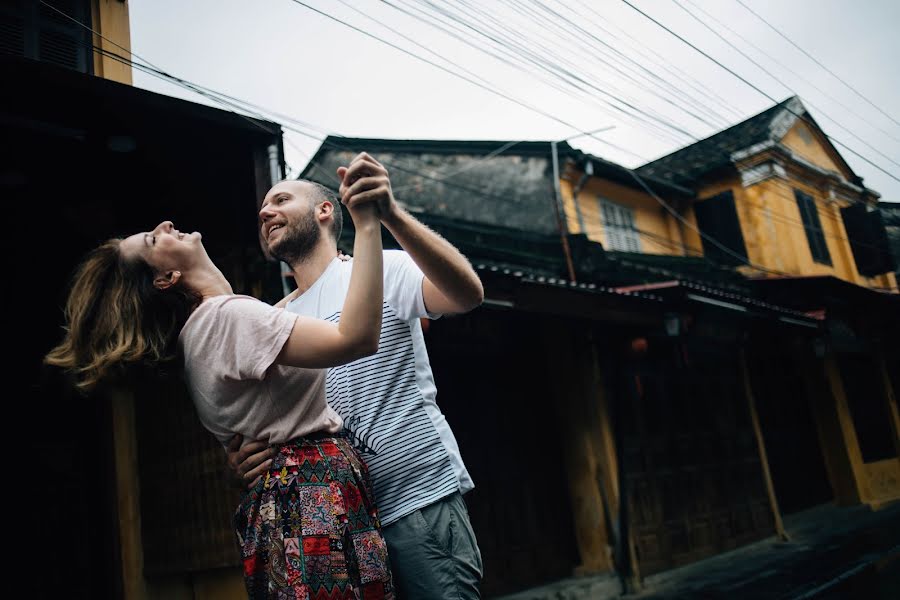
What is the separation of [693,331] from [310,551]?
27.0 ft

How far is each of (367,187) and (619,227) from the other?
13197 millimetres

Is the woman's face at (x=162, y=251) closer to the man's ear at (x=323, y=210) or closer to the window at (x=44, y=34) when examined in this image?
the man's ear at (x=323, y=210)

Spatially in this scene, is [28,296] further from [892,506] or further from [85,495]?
→ [892,506]

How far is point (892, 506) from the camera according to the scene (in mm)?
13672

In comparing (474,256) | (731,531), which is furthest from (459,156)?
(731,531)

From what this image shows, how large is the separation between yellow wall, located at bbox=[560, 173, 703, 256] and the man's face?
35.0 ft

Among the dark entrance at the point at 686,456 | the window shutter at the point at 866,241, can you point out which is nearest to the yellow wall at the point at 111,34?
the dark entrance at the point at 686,456

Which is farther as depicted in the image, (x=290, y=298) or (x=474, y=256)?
(x=474, y=256)

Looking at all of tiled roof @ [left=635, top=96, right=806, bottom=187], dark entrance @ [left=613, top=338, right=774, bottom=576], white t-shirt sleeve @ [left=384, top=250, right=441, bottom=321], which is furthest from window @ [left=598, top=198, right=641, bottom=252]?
white t-shirt sleeve @ [left=384, top=250, right=441, bottom=321]

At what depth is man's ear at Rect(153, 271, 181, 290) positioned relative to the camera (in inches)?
74.0

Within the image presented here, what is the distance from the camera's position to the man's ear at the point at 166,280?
1.88 m

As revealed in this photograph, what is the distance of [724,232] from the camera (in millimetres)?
16125

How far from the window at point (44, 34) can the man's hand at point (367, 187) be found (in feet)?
16.8

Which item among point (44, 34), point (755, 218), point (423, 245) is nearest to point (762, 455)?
point (755, 218)
